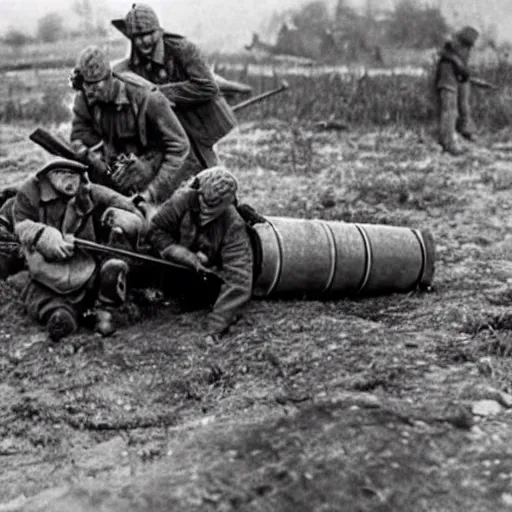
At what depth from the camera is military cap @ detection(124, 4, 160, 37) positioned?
23.1 feet

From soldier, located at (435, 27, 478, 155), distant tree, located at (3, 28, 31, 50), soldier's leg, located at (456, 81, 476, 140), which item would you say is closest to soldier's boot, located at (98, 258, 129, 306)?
soldier, located at (435, 27, 478, 155)

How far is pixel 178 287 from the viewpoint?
6465 millimetres

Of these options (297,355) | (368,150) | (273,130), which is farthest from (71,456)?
(273,130)

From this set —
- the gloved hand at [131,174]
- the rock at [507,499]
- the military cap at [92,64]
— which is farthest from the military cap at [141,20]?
the rock at [507,499]

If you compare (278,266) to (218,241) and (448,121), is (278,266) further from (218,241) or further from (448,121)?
(448,121)

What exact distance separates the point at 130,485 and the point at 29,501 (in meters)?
0.48

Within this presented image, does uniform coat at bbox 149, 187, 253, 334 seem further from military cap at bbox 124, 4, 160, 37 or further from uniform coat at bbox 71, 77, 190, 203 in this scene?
military cap at bbox 124, 4, 160, 37

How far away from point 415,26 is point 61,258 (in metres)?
16.2

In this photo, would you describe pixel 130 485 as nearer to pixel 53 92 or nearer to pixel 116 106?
pixel 116 106

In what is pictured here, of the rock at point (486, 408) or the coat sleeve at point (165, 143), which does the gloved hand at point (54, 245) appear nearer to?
the coat sleeve at point (165, 143)

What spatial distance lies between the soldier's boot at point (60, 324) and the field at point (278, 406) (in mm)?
93

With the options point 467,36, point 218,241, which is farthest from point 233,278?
point 467,36

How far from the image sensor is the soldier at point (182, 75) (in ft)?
23.5

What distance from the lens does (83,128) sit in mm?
7148
